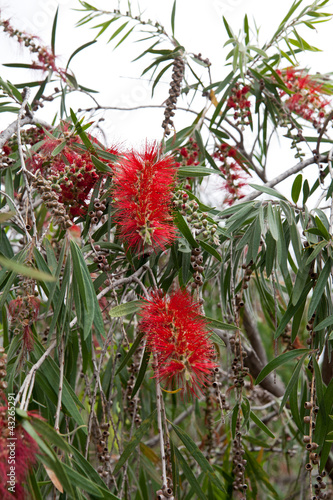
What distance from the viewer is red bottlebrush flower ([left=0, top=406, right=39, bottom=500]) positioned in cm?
49

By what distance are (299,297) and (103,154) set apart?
0.39m

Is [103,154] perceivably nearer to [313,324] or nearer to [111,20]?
[313,324]

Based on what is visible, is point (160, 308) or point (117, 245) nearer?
point (160, 308)

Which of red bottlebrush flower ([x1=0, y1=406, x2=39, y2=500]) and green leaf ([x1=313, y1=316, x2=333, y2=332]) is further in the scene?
green leaf ([x1=313, y1=316, x2=333, y2=332])

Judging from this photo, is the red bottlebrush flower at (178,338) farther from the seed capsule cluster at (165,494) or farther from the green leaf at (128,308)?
the seed capsule cluster at (165,494)

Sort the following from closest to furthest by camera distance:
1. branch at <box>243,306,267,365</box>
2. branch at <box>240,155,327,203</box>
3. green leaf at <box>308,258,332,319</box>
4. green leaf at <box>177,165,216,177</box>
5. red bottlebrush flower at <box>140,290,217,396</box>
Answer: red bottlebrush flower at <box>140,290,217,396</box> < green leaf at <box>308,258,332,319</box> < green leaf at <box>177,165,216,177</box> < branch at <box>240,155,327,203</box> < branch at <box>243,306,267,365</box>

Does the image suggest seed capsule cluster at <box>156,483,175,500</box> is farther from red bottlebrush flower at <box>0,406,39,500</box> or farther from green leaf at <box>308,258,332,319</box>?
green leaf at <box>308,258,332,319</box>

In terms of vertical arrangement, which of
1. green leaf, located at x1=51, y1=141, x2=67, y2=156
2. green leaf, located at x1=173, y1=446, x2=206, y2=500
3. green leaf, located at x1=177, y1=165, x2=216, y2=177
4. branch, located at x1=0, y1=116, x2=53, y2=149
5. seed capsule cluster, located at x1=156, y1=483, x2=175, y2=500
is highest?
branch, located at x1=0, y1=116, x2=53, y2=149

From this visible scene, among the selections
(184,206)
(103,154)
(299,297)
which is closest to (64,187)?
(103,154)

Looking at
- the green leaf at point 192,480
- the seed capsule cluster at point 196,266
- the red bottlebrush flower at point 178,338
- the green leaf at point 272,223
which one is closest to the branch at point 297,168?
the green leaf at point 272,223

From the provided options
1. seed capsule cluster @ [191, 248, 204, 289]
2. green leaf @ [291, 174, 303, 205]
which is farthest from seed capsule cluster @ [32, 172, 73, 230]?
green leaf @ [291, 174, 303, 205]

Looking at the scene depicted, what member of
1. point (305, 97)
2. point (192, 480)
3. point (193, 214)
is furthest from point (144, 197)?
point (305, 97)

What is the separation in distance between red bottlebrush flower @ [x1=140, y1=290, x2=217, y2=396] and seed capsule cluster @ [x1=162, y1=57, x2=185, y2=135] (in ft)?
1.07

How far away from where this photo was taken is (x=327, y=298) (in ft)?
2.60
